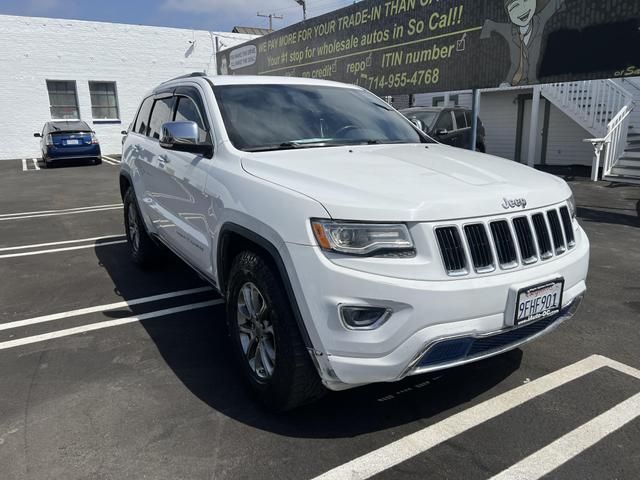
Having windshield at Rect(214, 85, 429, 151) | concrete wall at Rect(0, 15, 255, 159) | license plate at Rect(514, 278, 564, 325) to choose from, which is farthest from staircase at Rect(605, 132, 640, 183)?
concrete wall at Rect(0, 15, 255, 159)

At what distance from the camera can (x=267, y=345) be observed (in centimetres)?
291

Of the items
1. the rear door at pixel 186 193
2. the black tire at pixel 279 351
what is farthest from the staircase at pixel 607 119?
the black tire at pixel 279 351

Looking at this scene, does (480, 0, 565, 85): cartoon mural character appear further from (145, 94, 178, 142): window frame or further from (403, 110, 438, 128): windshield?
(145, 94, 178, 142): window frame

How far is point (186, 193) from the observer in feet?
12.6

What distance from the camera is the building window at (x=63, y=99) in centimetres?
2256

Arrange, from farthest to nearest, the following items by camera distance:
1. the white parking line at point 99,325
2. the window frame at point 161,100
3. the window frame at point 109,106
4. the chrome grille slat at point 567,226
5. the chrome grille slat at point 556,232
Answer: the window frame at point 109,106
the window frame at point 161,100
the white parking line at point 99,325
the chrome grille slat at point 567,226
the chrome grille slat at point 556,232

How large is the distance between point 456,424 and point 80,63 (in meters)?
24.2

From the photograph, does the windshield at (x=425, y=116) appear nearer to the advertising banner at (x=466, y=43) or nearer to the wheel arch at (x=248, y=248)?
the advertising banner at (x=466, y=43)

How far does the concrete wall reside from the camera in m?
21.5

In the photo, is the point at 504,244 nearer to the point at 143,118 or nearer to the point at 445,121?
the point at 143,118

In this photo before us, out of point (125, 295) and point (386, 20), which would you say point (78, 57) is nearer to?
point (386, 20)

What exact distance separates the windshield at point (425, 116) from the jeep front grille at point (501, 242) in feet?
32.0

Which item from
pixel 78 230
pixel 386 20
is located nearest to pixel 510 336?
pixel 78 230

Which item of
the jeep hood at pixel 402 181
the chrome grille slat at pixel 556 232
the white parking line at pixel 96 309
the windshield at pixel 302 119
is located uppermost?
the windshield at pixel 302 119
